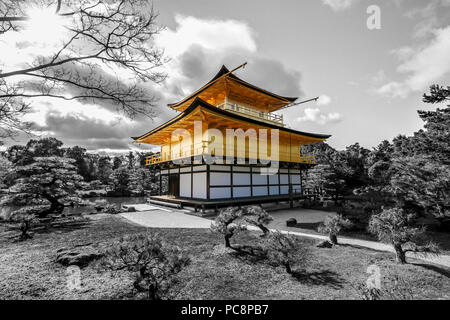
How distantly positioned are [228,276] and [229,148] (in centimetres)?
1103

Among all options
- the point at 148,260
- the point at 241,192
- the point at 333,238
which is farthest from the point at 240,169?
the point at 148,260

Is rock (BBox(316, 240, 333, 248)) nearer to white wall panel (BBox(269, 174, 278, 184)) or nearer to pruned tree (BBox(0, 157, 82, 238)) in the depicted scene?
white wall panel (BBox(269, 174, 278, 184))

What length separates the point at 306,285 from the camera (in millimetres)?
4371

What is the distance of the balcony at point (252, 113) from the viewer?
1725 cm

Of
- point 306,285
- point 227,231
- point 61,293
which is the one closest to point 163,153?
point 227,231

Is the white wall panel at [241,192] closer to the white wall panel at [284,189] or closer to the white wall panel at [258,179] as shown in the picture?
the white wall panel at [258,179]

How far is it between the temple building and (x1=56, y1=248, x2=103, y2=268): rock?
7366 mm

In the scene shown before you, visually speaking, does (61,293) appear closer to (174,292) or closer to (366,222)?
(174,292)

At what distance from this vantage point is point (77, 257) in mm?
5469

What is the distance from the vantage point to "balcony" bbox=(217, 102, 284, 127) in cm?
1725

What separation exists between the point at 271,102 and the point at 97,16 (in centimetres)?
1750

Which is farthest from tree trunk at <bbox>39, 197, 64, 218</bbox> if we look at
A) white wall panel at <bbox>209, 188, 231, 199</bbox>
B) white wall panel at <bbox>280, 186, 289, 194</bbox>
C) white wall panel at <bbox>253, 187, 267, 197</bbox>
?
white wall panel at <bbox>280, 186, 289, 194</bbox>

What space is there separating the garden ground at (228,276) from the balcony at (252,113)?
42.3 feet
